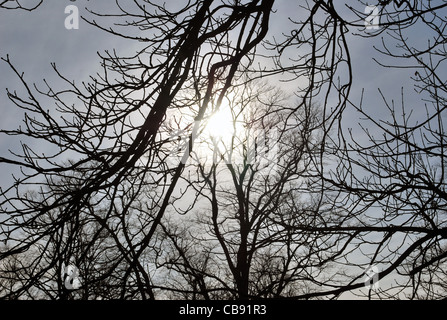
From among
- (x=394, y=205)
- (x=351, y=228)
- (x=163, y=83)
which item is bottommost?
(x=351, y=228)

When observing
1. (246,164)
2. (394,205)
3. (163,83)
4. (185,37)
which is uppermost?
(246,164)

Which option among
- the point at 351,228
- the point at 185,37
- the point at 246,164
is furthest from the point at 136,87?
the point at 246,164

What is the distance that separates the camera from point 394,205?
10.2ft
